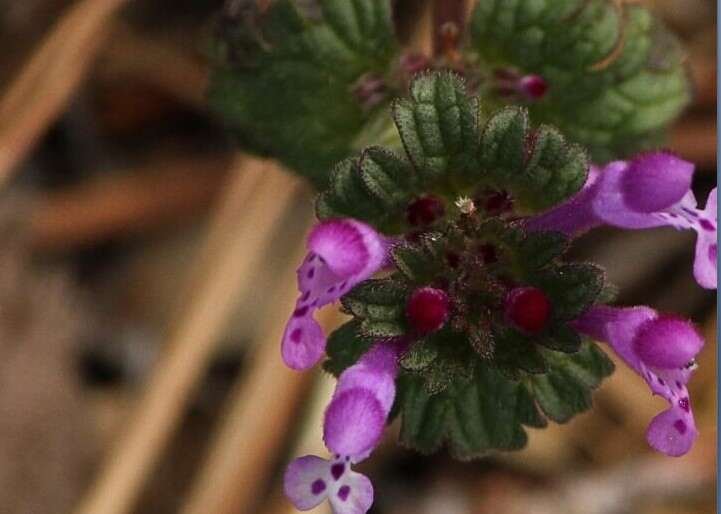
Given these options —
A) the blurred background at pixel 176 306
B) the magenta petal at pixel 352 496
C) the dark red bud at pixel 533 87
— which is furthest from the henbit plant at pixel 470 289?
the blurred background at pixel 176 306

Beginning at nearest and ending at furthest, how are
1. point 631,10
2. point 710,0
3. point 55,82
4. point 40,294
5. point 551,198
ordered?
point 551,198 < point 631,10 < point 55,82 < point 40,294 < point 710,0

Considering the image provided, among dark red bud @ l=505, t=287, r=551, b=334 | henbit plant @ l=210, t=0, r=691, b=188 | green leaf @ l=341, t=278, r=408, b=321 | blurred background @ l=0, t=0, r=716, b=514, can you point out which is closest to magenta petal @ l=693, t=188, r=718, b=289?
dark red bud @ l=505, t=287, r=551, b=334

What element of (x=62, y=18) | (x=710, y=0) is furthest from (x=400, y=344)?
(x=710, y=0)

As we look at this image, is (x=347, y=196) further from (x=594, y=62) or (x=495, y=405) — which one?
(x=594, y=62)

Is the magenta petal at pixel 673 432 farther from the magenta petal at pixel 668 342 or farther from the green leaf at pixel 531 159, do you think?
the green leaf at pixel 531 159

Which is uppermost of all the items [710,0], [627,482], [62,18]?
[62,18]

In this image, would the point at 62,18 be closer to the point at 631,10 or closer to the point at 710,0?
the point at 631,10

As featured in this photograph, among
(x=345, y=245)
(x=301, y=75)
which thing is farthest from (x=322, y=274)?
(x=301, y=75)
